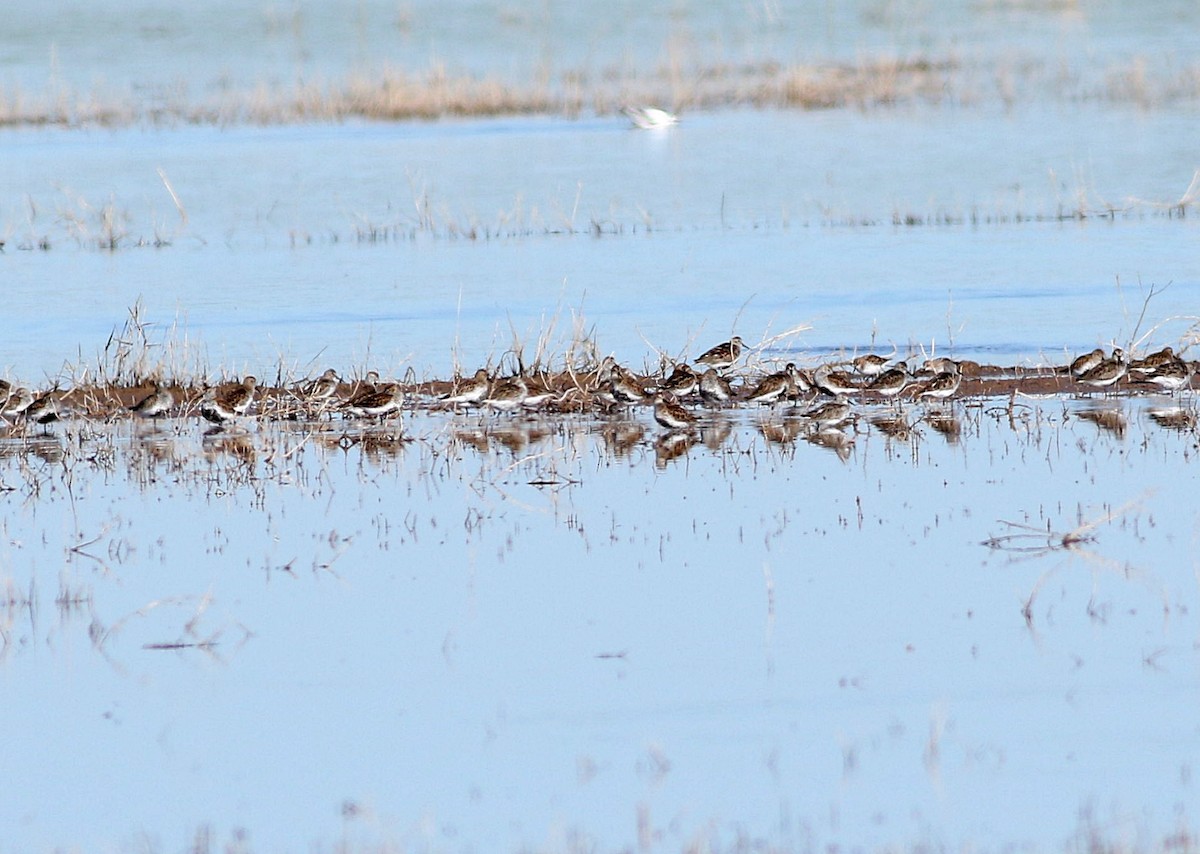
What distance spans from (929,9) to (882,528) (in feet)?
194

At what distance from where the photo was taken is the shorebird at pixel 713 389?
14.8 m

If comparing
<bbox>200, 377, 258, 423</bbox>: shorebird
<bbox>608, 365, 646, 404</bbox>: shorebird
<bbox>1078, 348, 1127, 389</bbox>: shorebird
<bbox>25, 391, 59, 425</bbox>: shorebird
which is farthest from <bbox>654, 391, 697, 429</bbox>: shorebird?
<bbox>25, 391, 59, 425</bbox>: shorebird

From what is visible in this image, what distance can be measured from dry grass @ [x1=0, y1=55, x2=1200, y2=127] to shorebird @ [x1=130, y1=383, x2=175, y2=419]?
2869 centimetres

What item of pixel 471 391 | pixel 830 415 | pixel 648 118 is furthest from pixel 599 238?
pixel 830 415

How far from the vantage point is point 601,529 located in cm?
1066

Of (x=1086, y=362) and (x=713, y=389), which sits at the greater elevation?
(x=1086, y=362)

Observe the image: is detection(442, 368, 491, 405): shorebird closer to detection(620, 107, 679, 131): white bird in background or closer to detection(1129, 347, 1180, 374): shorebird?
detection(1129, 347, 1180, 374): shorebird

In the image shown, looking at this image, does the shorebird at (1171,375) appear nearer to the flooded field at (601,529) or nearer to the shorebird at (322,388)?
the flooded field at (601,529)

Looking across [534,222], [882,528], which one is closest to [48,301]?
[534,222]

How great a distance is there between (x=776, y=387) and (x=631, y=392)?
3.32ft

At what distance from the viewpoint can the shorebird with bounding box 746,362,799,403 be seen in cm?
1465

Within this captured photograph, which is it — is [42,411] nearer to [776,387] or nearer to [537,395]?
[537,395]

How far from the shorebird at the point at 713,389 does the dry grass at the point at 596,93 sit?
94.7ft

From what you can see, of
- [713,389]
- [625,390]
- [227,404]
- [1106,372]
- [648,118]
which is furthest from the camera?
[648,118]
